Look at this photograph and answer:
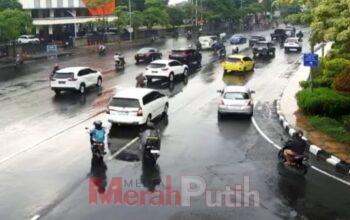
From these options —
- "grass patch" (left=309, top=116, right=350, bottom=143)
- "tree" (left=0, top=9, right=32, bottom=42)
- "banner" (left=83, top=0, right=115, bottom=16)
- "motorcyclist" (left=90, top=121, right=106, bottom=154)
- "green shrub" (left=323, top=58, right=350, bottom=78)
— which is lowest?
"grass patch" (left=309, top=116, right=350, bottom=143)

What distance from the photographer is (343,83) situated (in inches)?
1104

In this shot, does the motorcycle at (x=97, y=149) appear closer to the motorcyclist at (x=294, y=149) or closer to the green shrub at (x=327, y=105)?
the motorcyclist at (x=294, y=149)

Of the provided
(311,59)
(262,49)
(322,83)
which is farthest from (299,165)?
(262,49)

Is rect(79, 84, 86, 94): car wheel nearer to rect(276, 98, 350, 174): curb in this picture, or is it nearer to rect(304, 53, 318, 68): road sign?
rect(304, 53, 318, 68): road sign

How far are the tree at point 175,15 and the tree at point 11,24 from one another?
48555 mm

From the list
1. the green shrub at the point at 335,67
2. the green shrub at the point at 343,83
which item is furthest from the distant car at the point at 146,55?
the green shrub at the point at 343,83

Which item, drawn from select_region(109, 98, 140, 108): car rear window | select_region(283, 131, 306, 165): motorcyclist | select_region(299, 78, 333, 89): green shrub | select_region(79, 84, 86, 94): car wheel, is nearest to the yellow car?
select_region(299, 78, 333, 89): green shrub

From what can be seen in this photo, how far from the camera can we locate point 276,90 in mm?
35156

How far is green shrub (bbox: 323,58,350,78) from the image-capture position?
32.2m

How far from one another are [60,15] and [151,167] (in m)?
82.8

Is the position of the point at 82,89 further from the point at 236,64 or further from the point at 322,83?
the point at 236,64

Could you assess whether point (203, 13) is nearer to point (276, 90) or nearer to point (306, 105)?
point (276, 90)

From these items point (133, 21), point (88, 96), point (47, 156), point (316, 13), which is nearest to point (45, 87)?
point (88, 96)

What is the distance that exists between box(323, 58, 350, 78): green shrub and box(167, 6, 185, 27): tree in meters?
73.4
